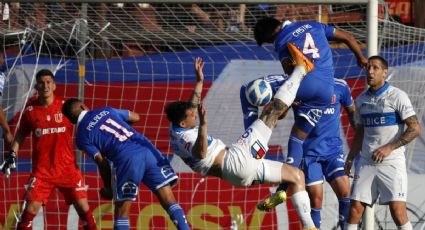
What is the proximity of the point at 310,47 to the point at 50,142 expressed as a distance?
12.0ft

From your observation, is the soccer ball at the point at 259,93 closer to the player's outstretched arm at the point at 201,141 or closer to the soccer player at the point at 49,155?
the player's outstretched arm at the point at 201,141

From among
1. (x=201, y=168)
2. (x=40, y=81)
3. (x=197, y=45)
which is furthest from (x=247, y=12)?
(x=201, y=168)

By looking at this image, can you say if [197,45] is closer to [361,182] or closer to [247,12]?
[247,12]

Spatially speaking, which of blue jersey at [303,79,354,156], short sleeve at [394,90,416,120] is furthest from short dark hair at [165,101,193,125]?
short sleeve at [394,90,416,120]

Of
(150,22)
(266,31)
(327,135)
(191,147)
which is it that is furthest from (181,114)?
(150,22)

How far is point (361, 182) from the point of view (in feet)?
37.7

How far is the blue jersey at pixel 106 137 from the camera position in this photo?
11.4 meters

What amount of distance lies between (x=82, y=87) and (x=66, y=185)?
144 cm

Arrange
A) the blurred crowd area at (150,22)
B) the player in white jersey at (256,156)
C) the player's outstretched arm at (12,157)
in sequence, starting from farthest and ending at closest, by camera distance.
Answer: the blurred crowd area at (150,22) < the player's outstretched arm at (12,157) < the player in white jersey at (256,156)

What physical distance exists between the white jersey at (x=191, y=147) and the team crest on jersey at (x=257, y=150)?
Result: 349 mm

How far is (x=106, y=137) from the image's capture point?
11.4 metres

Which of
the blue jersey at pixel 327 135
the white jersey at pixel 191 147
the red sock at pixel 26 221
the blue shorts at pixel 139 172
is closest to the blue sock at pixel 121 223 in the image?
the blue shorts at pixel 139 172

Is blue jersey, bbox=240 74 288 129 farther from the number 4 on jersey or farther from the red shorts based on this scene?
the red shorts

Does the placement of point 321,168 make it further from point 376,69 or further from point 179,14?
point 179,14
